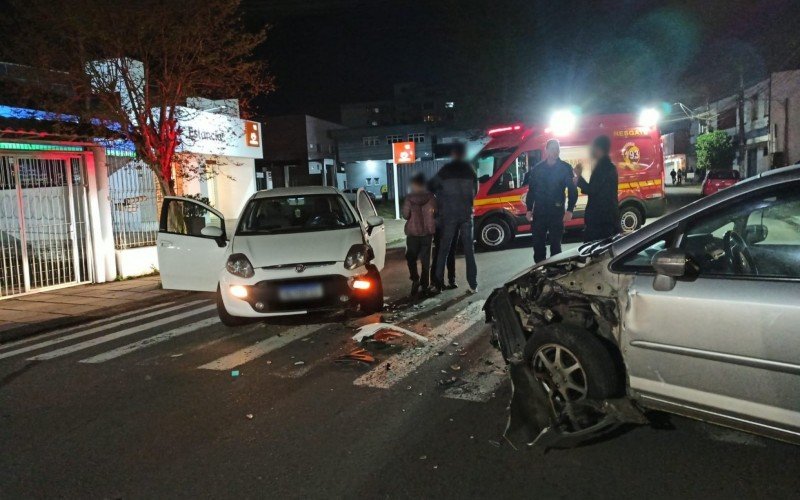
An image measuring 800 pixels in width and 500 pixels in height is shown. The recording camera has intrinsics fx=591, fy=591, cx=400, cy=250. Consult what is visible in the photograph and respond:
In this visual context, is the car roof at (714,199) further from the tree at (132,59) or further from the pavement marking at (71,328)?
the tree at (132,59)

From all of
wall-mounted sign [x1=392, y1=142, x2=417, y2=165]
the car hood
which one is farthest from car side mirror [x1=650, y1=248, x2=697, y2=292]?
wall-mounted sign [x1=392, y1=142, x2=417, y2=165]

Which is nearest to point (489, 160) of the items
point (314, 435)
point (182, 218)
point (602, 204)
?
point (602, 204)

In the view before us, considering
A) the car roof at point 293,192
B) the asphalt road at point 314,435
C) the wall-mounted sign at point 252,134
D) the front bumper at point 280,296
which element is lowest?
the asphalt road at point 314,435

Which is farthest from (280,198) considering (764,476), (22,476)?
(764,476)

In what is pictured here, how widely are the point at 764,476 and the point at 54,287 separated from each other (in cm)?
1192

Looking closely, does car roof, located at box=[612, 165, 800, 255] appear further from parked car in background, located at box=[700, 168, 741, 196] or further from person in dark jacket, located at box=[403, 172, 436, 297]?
parked car in background, located at box=[700, 168, 741, 196]

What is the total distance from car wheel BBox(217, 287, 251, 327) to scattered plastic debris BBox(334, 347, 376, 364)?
1843mm

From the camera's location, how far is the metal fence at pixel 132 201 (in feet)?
40.9

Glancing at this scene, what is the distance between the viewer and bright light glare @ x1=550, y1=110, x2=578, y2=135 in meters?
13.3

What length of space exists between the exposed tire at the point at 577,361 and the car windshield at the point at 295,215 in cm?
414

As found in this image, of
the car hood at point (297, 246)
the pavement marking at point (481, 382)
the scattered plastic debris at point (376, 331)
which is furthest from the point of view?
the car hood at point (297, 246)

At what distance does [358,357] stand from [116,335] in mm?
3695

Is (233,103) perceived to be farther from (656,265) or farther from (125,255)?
(656,265)

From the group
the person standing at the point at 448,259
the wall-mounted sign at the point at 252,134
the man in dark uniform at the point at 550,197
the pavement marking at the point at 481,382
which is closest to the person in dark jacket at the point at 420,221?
the person standing at the point at 448,259
